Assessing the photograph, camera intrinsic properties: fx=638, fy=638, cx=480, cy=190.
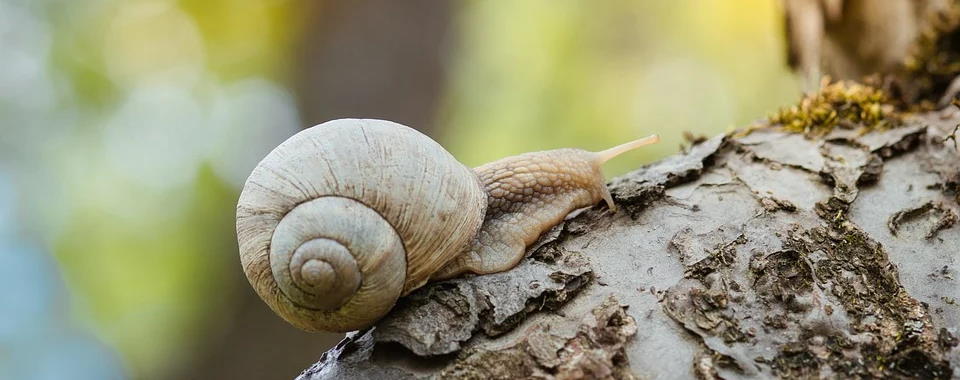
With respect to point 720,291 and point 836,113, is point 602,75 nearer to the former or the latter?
point 836,113

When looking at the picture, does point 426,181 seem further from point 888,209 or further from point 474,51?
point 474,51

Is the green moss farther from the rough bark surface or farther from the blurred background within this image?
the blurred background

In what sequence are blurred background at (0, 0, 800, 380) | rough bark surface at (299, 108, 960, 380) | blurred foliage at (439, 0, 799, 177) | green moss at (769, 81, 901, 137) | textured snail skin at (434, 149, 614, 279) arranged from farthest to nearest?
blurred background at (0, 0, 800, 380) < blurred foliage at (439, 0, 799, 177) < green moss at (769, 81, 901, 137) < textured snail skin at (434, 149, 614, 279) < rough bark surface at (299, 108, 960, 380)

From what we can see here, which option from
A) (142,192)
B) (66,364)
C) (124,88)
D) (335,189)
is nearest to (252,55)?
(124,88)

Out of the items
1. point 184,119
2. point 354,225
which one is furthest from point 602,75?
point 354,225

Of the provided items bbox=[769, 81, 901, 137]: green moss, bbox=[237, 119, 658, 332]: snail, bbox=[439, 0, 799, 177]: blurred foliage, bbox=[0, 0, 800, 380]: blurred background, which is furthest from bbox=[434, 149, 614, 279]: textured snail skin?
bbox=[0, 0, 800, 380]: blurred background
